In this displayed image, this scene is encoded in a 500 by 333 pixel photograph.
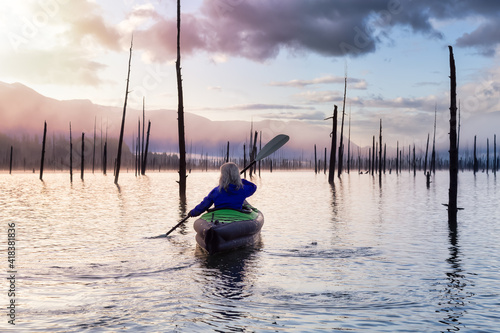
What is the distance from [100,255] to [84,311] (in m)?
4.25

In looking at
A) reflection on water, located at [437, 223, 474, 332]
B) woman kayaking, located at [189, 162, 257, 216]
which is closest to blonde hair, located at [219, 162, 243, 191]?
woman kayaking, located at [189, 162, 257, 216]

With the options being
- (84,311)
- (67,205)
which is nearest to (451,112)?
(84,311)

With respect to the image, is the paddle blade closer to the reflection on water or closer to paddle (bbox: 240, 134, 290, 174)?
paddle (bbox: 240, 134, 290, 174)

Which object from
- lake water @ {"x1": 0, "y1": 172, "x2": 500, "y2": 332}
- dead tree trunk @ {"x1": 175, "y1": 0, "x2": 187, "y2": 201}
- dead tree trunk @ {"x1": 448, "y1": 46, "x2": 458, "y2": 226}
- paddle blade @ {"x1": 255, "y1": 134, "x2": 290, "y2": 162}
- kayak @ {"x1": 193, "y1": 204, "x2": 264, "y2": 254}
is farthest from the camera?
dead tree trunk @ {"x1": 175, "y1": 0, "x2": 187, "y2": 201}

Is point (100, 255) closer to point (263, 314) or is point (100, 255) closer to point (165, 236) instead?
point (165, 236)

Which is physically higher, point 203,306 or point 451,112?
point 451,112

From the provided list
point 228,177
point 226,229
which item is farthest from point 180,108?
point 226,229

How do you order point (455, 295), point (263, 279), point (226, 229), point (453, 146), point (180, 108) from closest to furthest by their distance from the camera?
point (455, 295) → point (263, 279) → point (226, 229) → point (453, 146) → point (180, 108)

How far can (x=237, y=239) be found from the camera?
1038cm

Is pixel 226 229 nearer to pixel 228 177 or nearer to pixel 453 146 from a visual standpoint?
pixel 228 177

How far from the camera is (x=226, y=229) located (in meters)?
10.0

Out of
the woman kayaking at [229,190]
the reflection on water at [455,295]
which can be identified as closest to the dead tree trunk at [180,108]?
the woman kayaking at [229,190]

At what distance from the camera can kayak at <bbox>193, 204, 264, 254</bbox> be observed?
979cm

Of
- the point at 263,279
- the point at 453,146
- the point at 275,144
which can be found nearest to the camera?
the point at 263,279
